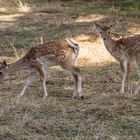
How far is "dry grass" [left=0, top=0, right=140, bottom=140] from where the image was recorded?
8.13 meters

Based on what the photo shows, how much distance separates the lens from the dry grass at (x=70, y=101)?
8.13m

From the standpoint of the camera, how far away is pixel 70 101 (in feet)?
33.0

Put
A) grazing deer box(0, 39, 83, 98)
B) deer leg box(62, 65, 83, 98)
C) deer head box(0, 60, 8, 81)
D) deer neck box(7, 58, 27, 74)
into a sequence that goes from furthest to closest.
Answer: deer head box(0, 60, 8, 81) < deer neck box(7, 58, 27, 74) < grazing deer box(0, 39, 83, 98) < deer leg box(62, 65, 83, 98)

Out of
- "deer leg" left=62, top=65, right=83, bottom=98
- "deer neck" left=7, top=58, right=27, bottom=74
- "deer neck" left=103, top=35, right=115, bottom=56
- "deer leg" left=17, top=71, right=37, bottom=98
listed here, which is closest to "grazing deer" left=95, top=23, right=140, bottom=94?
"deer neck" left=103, top=35, right=115, bottom=56

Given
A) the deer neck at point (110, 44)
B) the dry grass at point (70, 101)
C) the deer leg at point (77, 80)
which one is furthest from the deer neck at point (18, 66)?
the deer neck at point (110, 44)

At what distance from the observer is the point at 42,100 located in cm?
998

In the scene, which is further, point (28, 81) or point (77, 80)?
point (28, 81)

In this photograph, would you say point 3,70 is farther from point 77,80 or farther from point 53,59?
point 77,80

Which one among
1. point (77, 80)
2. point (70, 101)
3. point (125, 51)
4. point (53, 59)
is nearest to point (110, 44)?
point (125, 51)

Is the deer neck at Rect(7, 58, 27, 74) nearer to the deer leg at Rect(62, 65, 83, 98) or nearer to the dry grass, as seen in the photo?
the dry grass

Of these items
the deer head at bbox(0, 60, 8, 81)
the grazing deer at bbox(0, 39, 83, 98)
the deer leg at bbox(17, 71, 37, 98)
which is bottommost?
the deer leg at bbox(17, 71, 37, 98)

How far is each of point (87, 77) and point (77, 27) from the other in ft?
19.8

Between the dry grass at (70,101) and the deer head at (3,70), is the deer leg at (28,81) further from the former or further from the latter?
the deer head at (3,70)

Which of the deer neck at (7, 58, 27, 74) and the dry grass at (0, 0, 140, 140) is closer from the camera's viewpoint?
the dry grass at (0, 0, 140, 140)
